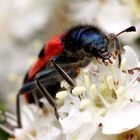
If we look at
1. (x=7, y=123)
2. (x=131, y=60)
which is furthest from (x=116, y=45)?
(x=7, y=123)

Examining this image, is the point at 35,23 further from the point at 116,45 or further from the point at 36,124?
the point at 116,45

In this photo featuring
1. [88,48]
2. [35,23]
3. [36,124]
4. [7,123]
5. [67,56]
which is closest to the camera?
[88,48]

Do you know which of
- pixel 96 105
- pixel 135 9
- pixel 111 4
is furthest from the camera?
pixel 111 4

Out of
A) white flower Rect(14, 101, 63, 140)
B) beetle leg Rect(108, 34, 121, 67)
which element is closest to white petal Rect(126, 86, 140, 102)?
beetle leg Rect(108, 34, 121, 67)

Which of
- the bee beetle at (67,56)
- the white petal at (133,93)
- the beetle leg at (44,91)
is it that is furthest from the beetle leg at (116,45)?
the beetle leg at (44,91)

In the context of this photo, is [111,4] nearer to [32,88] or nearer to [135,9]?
[135,9]

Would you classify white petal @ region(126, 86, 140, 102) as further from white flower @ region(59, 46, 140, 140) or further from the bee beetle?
the bee beetle

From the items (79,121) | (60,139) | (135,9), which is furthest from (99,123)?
(135,9)
